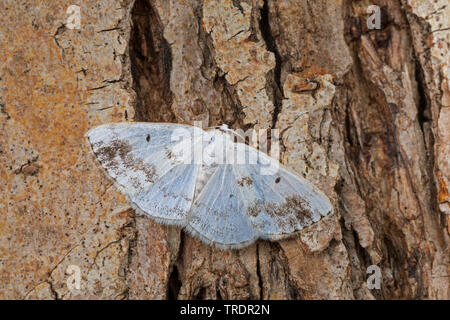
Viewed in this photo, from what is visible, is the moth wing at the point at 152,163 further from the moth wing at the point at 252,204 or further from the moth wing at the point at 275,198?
the moth wing at the point at 275,198

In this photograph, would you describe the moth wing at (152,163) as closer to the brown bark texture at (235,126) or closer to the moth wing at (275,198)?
the brown bark texture at (235,126)

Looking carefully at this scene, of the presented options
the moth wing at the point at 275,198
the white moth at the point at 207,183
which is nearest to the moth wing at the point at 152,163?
the white moth at the point at 207,183

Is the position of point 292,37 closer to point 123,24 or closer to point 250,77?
point 250,77

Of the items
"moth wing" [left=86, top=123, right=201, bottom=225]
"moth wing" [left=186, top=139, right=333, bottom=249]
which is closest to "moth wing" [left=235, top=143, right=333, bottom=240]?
"moth wing" [left=186, top=139, right=333, bottom=249]

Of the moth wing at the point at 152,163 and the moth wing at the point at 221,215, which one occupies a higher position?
the moth wing at the point at 152,163

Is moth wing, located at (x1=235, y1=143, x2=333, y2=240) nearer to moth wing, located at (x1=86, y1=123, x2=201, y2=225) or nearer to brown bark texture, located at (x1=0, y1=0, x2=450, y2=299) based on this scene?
brown bark texture, located at (x1=0, y1=0, x2=450, y2=299)

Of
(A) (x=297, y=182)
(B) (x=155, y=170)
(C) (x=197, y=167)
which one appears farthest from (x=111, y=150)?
(A) (x=297, y=182)

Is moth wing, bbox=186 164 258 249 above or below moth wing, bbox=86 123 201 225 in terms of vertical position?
below

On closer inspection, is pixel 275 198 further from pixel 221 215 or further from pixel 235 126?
pixel 235 126
